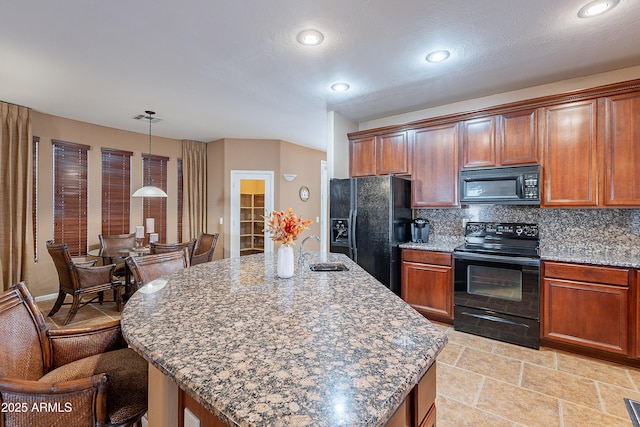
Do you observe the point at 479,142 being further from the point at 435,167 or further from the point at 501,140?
the point at 435,167

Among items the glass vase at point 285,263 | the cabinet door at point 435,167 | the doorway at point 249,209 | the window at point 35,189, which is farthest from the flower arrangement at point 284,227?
the window at point 35,189

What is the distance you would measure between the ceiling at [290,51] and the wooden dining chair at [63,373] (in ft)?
6.53

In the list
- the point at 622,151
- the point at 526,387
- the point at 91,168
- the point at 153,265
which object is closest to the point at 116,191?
the point at 91,168

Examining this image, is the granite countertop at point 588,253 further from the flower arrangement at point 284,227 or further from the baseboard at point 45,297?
the baseboard at point 45,297

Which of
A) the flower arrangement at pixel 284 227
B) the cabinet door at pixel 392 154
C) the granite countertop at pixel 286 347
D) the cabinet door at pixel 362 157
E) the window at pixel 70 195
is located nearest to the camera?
the granite countertop at pixel 286 347

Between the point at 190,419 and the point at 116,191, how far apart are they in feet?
16.9

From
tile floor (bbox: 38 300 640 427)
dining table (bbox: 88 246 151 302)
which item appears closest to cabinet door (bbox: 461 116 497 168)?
tile floor (bbox: 38 300 640 427)

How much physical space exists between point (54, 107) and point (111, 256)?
2140 mm

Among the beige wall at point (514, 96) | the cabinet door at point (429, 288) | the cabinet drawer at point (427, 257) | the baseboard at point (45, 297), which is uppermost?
the beige wall at point (514, 96)

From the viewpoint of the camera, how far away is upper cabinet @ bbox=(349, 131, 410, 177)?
148 inches

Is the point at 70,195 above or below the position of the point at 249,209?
above

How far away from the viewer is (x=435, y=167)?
140 inches

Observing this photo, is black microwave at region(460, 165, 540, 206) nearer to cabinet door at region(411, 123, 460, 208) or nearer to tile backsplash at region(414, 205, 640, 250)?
cabinet door at region(411, 123, 460, 208)

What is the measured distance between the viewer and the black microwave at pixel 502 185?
2.93 metres
